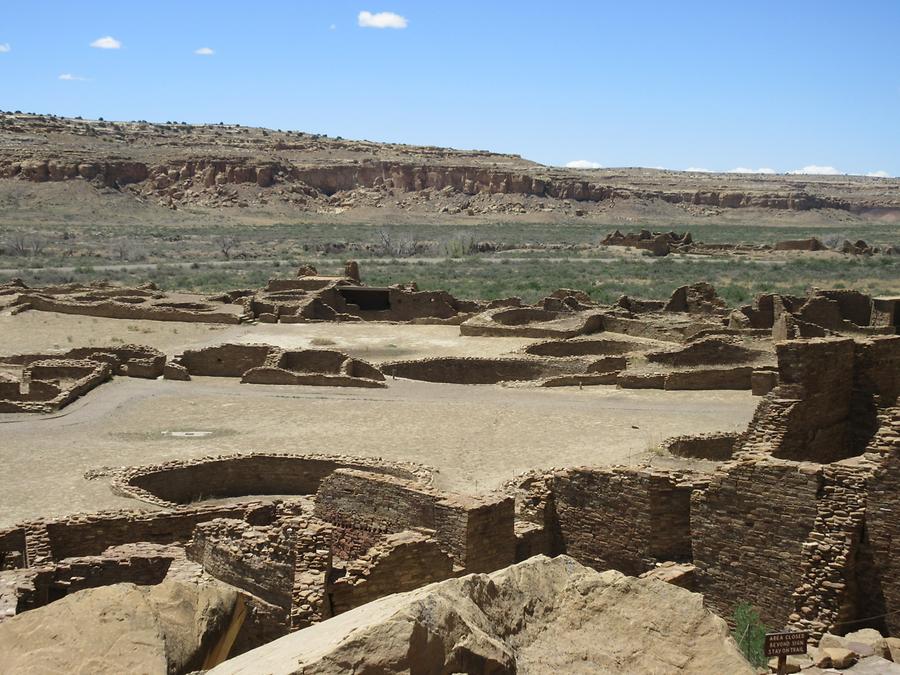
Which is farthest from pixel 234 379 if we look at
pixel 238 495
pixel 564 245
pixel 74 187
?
pixel 74 187

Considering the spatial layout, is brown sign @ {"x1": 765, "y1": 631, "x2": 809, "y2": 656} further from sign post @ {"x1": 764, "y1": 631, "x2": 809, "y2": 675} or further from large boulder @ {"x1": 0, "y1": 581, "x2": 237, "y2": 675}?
large boulder @ {"x1": 0, "y1": 581, "x2": 237, "y2": 675}

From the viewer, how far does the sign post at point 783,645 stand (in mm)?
7055

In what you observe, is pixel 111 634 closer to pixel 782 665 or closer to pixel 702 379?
pixel 782 665

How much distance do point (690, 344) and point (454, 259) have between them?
42.9 m

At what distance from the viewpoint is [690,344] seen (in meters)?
25.7

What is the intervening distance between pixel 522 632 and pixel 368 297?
108ft

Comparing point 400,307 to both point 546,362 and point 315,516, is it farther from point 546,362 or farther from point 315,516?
point 315,516

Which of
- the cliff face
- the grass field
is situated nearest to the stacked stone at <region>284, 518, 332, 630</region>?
the grass field

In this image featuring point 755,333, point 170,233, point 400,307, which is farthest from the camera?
point 170,233

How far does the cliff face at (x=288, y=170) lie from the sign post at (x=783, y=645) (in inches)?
4030

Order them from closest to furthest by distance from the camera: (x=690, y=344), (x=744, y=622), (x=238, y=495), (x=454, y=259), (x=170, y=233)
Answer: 1. (x=744, y=622)
2. (x=238, y=495)
3. (x=690, y=344)
4. (x=454, y=259)
5. (x=170, y=233)

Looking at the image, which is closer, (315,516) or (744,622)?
(744,622)

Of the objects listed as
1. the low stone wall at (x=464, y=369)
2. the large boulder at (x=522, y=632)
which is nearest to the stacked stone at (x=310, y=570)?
the large boulder at (x=522, y=632)

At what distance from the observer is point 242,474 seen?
16.2 m
